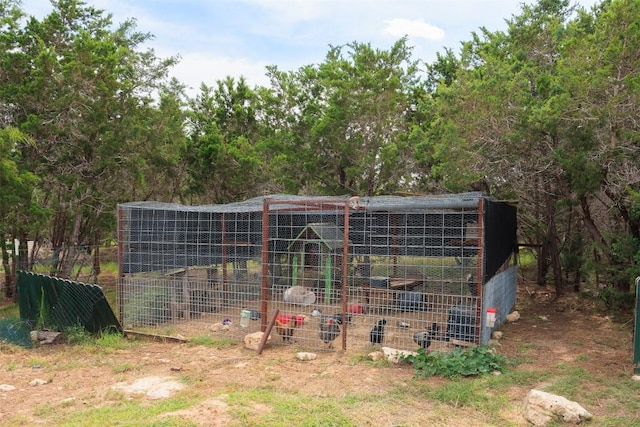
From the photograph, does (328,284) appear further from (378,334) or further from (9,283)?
(9,283)

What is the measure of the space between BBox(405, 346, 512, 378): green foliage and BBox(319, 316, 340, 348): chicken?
121 centimetres

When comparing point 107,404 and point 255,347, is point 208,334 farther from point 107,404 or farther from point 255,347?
point 107,404

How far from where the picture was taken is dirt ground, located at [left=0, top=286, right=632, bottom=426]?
5359 mm

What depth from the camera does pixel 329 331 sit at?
7059 millimetres

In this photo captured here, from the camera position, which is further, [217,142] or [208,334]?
[217,142]

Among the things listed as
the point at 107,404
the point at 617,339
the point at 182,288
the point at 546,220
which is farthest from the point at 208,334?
the point at 546,220

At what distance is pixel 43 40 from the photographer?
1173 cm

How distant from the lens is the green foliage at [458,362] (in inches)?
231

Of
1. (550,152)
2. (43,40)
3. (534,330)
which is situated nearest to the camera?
(534,330)

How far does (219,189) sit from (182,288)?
838cm

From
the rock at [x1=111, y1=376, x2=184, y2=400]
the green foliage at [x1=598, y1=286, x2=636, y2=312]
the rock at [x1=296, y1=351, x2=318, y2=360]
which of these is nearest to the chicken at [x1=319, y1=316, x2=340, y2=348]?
the rock at [x1=296, y1=351, x2=318, y2=360]

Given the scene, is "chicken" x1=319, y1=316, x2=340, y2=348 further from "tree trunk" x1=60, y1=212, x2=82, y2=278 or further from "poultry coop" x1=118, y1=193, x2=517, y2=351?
"tree trunk" x1=60, y1=212, x2=82, y2=278

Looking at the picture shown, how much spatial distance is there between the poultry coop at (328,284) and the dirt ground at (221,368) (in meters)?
0.61

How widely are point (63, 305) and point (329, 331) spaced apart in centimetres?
453
